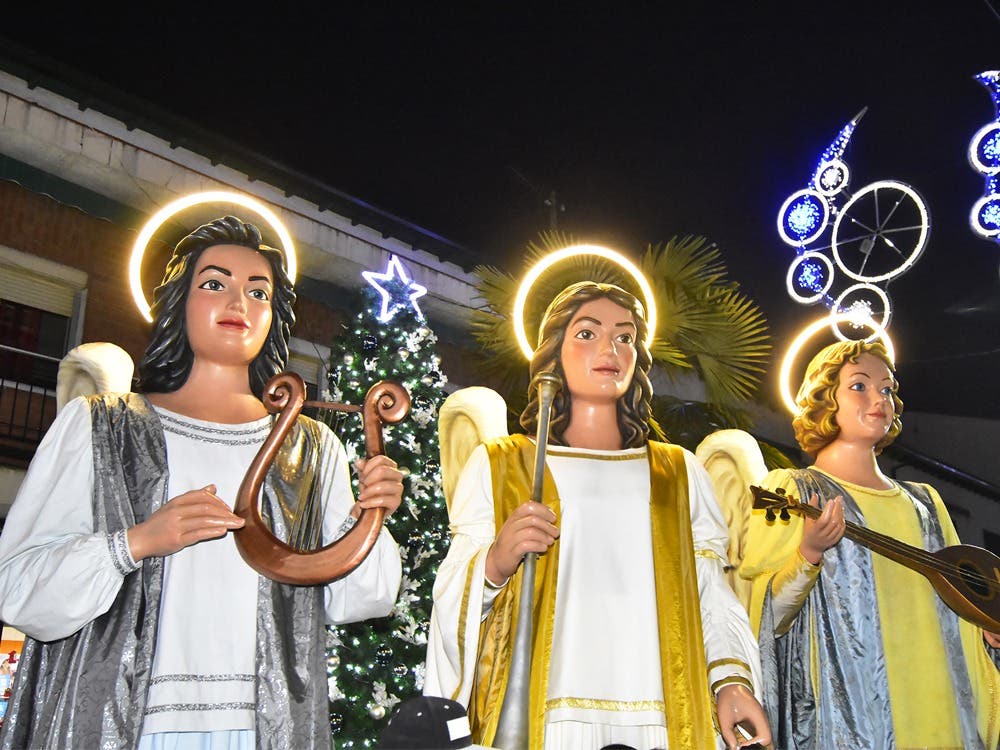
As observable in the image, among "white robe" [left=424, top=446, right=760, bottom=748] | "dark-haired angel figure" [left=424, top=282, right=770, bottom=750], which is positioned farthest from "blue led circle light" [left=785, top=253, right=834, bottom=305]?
"white robe" [left=424, top=446, right=760, bottom=748]

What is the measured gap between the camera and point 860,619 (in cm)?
407

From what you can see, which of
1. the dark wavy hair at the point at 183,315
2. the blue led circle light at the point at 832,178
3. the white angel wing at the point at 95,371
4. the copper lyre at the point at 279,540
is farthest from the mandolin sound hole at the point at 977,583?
the blue led circle light at the point at 832,178

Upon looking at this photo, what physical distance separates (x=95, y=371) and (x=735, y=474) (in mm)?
3081

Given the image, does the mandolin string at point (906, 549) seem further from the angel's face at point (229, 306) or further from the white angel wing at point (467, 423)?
the angel's face at point (229, 306)

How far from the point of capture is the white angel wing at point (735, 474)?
5.06 m

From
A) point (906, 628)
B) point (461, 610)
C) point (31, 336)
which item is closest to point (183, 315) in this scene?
point (461, 610)

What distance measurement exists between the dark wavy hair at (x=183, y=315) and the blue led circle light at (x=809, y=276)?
4663 millimetres

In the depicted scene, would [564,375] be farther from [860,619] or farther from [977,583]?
[977,583]

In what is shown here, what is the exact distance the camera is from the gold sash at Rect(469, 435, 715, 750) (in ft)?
10.1

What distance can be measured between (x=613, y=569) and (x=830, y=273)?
4668mm

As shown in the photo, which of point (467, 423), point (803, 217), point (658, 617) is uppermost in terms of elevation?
point (803, 217)

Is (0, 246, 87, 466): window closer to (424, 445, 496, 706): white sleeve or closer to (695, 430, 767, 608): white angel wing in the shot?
(695, 430, 767, 608): white angel wing

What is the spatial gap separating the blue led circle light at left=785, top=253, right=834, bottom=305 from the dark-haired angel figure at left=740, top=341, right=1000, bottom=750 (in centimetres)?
288

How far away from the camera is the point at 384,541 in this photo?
10.5 feet
